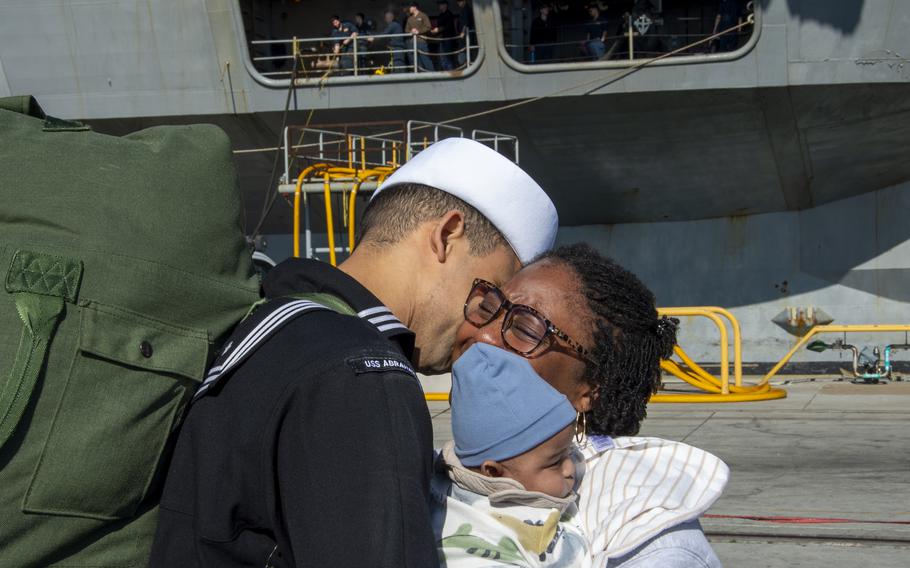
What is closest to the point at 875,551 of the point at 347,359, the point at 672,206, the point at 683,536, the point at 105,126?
the point at 683,536

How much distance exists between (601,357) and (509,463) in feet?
1.00

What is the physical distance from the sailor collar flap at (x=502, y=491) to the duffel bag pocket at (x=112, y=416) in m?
0.53

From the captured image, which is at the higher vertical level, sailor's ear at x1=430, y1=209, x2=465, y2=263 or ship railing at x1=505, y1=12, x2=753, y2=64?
sailor's ear at x1=430, y1=209, x2=465, y2=263

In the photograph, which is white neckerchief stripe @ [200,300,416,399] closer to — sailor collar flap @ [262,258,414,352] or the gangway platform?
sailor collar flap @ [262,258,414,352]

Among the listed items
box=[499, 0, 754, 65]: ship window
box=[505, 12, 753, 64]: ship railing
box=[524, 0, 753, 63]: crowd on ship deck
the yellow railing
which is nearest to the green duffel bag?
the yellow railing

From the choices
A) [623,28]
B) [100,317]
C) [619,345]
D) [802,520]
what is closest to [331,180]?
[623,28]

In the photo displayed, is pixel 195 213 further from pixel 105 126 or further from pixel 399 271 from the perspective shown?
pixel 105 126

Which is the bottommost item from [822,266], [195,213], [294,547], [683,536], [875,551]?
[822,266]

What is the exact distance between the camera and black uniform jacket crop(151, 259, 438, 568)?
4.16 ft

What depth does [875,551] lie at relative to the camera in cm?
398

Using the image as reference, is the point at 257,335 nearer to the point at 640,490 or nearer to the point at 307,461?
the point at 307,461

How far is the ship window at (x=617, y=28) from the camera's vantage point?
1445 centimetres

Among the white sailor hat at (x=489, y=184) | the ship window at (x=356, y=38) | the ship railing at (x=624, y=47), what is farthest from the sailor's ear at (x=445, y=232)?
the ship window at (x=356, y=38)

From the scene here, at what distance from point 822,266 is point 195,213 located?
50.9 feet
